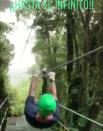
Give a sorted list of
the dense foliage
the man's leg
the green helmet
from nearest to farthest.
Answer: the green helmet, the man's leg, the dense foliage

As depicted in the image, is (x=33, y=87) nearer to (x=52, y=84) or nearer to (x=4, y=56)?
(x=52, y=84)

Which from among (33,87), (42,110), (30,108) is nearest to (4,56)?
(33,87)

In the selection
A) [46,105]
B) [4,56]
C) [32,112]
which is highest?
[46,105]

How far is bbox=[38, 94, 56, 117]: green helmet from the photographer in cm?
541

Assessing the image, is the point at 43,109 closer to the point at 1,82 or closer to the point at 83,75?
the point at 83,75

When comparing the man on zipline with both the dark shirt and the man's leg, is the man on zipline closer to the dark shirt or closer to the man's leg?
the dark shirt

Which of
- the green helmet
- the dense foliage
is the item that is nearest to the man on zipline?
the green helmet

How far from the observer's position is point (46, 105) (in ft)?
17.7

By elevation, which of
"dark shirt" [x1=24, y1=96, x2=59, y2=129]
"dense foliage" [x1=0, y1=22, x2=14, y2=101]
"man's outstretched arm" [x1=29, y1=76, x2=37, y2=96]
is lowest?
"dense foliage" [x1=0, y1=22, x2=14, y2=101]

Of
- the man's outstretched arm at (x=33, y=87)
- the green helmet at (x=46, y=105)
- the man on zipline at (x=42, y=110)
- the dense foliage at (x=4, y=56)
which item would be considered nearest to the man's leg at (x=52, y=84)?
the man's outstretched arm at (x=33, y=87)

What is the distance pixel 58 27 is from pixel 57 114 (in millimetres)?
13349

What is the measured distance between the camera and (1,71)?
2481 centimetres

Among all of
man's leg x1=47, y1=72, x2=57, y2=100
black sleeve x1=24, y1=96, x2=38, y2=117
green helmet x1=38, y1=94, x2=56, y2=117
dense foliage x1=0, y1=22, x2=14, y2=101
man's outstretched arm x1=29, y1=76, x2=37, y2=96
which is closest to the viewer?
green helmet x1=38, y1=94, x2=56, y2=117

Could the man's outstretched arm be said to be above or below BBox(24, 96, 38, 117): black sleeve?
above
